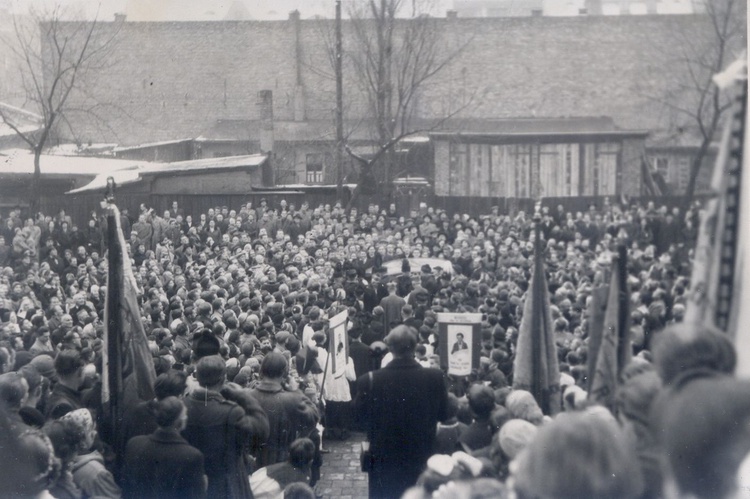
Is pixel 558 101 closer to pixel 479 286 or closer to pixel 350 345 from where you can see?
pixel 479 286

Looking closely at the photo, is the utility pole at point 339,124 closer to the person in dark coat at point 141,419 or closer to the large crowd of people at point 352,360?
the large crowd of people at point 352,360

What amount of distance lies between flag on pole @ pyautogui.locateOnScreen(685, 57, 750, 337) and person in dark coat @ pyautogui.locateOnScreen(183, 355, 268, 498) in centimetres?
273

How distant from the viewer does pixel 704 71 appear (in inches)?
201

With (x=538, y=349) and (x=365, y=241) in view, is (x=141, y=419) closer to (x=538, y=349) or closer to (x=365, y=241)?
(x=365, y=241)

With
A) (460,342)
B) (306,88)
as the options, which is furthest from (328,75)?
(460,342)

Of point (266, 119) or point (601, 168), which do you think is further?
point (266, 119)

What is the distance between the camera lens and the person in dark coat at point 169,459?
418 cm

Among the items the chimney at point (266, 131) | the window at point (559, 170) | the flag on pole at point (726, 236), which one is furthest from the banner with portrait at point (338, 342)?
the flag on pole at point (726, 236)

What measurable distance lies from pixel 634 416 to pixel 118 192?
4121 millimetres

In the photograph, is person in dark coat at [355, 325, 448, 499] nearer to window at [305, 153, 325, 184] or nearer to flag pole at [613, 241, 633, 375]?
flag pole at [613, 241, 633, 375]

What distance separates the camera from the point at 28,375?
5340mm

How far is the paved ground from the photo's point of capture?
5973mm

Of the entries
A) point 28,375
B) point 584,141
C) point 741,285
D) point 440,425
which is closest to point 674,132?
point 584,141

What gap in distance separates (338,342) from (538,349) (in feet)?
5.01
